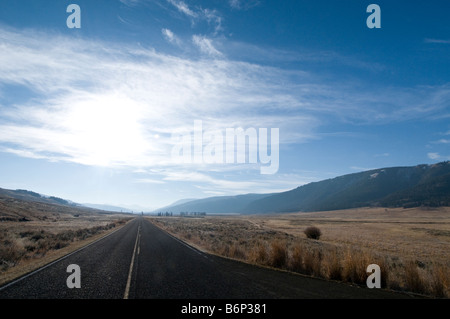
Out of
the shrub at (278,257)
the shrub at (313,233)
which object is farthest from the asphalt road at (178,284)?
the shrub at (313,233)

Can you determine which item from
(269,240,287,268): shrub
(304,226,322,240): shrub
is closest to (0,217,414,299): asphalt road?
(269,240,287,268): shrub

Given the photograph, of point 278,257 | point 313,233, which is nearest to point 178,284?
point 278,257

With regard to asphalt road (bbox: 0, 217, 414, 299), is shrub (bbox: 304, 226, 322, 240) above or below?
below

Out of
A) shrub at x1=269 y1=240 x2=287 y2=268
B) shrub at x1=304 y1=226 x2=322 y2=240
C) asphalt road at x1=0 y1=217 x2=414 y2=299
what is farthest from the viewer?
shrub at x1=304 y1=226 x2=322 y2=240

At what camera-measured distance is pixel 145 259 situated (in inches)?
641

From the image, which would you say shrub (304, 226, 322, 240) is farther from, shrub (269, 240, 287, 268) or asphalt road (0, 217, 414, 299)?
asphalt road (0, 217, 414, 299)

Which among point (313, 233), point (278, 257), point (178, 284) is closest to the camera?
point (178, 284)

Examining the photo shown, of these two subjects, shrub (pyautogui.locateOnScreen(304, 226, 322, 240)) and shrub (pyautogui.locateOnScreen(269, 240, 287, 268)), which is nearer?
shrub (pyautogui.locateOnScreen(269, 240, 287, 268))

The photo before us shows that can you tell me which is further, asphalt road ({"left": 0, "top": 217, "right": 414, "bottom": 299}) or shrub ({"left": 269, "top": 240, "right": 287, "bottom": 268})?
shrub ({"left": 269, "top": 240, "right": 287, "bottom": 268})

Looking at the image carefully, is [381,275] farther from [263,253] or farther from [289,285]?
[263,253]

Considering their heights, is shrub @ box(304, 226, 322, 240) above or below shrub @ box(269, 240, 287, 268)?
below

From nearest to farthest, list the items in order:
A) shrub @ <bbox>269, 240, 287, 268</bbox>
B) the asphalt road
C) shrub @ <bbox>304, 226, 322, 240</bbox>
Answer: the asphalt road, shrub @ <bbox>269, 240, 287, 268</bbox>, shrub @ <bbox>304, 226, 322, 240</bbox>

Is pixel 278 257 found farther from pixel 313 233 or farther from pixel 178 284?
pixel 313 233
